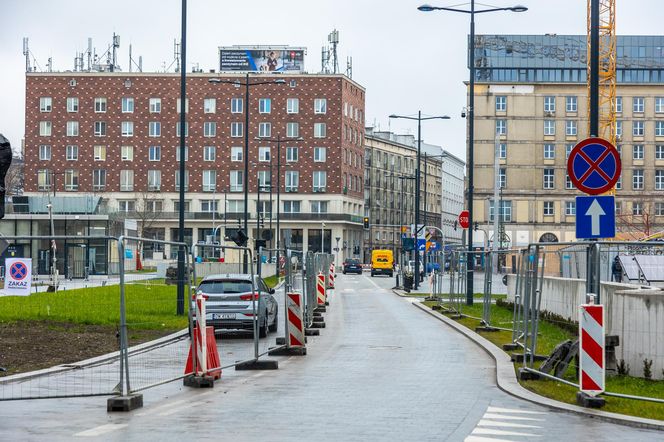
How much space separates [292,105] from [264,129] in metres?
3.89

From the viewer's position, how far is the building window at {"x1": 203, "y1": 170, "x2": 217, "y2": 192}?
4788 inches

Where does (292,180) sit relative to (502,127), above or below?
below

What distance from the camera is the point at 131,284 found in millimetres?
14062

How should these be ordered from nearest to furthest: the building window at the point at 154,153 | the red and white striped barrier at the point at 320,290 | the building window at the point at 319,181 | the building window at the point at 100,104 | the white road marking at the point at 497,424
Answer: the white road marking at the point at 497,424
the red and white striped barrier at the point at 320,290
the building window at the point at 100,104
the building window at the point at 154,153
the building window at the point at 319,181

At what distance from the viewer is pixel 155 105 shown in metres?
120

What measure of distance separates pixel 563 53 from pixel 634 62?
285 inches

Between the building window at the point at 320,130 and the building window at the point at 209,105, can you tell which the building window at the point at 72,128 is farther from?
the building window at the point at 320,130

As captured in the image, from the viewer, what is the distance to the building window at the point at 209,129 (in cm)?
12088

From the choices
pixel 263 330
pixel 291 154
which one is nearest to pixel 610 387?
pixel 263 330

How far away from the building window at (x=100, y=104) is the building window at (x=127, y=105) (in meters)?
2.05

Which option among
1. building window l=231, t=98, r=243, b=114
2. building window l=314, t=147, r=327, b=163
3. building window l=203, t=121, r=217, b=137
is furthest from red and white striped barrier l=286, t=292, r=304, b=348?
building window l=314, t=147, r=327, b=163

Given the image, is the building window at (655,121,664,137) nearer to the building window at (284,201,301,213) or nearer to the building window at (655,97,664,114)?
the building window at (655,97,664,114)

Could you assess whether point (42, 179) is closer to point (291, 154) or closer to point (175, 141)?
point (175, 141)

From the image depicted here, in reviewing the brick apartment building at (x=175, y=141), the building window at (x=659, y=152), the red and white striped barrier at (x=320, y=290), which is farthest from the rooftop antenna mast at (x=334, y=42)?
the red and white striped barrier at (x=320, y=290)
